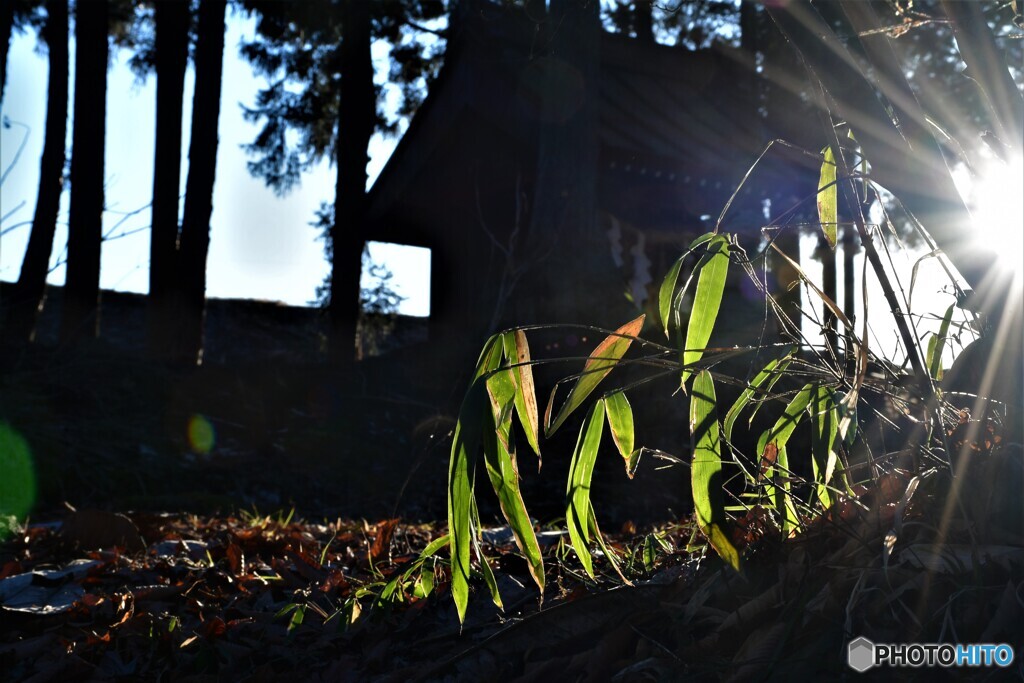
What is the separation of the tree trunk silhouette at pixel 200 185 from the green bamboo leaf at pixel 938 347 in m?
10.4

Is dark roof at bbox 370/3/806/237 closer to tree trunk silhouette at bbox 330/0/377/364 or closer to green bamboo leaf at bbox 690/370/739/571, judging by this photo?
tree trunk silhouette at bbox 330/0/377/364

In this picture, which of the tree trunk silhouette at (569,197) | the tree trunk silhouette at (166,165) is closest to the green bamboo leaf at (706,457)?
the tree trunk silhouette at (569,197)

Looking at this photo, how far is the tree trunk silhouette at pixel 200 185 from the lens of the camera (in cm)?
1113

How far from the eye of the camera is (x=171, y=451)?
305 inches

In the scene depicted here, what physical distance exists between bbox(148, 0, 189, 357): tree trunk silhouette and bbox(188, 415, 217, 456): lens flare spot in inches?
88.1

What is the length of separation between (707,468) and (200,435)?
804cm

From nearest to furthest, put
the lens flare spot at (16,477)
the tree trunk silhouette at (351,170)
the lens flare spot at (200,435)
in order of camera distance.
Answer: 1. the lens flare spot at (16,477)
2. the lens flare spot at (200,435)
3. the tree trunk silhouette at (351,170)

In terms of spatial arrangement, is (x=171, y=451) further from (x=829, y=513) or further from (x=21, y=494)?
(x=829, y=513)

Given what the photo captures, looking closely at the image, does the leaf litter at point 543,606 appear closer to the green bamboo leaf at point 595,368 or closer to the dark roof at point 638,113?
the green bamboo leaf at point 595,368

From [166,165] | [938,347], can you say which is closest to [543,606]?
[938,347]

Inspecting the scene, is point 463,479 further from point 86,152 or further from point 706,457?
point 86,152

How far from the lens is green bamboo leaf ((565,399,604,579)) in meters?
1.58

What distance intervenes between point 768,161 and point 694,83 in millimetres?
1609

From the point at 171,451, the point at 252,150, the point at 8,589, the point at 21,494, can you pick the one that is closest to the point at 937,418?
the point at 8,589
